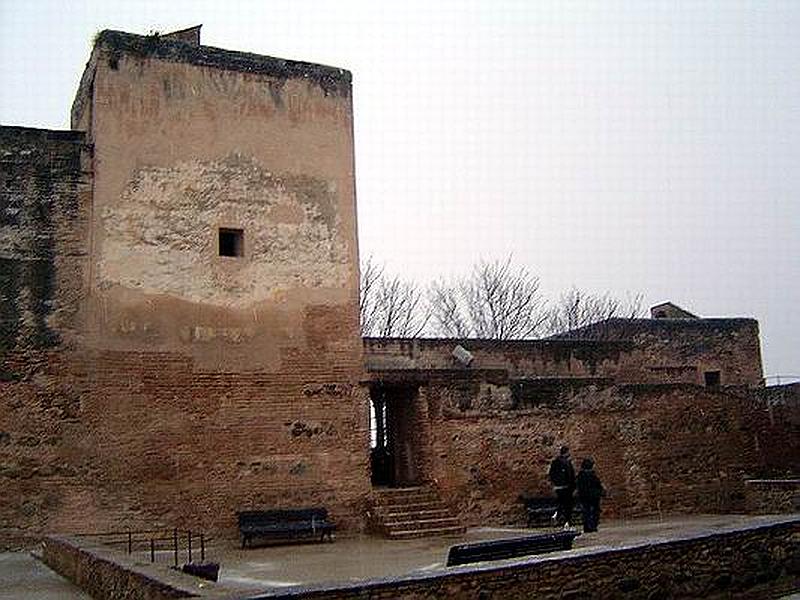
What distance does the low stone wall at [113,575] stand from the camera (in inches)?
284

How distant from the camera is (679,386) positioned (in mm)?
17969

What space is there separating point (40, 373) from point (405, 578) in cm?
847

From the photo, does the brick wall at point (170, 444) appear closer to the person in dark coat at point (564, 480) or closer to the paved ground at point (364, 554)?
the paved ground at point (364, 554)

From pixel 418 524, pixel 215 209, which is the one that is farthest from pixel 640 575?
pixel 215 209

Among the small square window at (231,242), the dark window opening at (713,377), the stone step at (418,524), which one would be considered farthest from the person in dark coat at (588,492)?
the dark window opening at (713,377)

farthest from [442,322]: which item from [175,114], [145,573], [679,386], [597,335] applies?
[145,573]

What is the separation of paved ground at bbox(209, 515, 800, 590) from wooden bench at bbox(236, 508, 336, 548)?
0.80 ft

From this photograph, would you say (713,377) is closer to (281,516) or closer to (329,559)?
(281,516)

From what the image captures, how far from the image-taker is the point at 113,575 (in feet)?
28.6

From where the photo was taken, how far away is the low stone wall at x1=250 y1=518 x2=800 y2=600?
23.1ft

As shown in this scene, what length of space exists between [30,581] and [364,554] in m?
4.12

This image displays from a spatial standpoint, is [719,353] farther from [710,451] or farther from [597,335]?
[710,451]

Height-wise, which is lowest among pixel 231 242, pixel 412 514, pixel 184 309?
pixel 412 514

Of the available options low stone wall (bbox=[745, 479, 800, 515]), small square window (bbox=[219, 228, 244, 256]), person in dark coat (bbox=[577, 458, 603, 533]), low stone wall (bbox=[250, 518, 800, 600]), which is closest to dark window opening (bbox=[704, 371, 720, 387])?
low stone wall (bbox=[745, 479, 800, 515])
